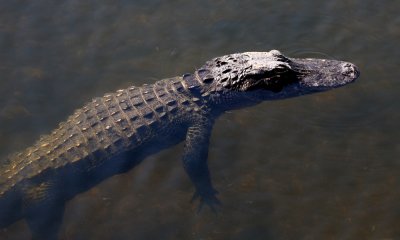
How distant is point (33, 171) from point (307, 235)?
115 inches

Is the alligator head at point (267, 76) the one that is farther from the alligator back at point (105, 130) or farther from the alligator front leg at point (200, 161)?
the alligator front leg at point (200, 161)

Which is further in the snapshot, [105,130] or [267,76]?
[267,76]

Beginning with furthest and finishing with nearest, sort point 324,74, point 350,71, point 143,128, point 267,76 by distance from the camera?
point 324,74
point 350,71
point 267,76
point 143,128

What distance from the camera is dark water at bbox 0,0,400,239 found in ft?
17.1

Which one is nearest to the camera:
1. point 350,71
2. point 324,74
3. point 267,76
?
point 267,76

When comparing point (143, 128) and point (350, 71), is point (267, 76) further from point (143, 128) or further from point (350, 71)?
point (143, 128)

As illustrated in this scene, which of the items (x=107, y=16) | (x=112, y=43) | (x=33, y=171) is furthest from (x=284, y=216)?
(x=107, y=16)

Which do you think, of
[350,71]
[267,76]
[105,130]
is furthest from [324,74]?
[105,130]

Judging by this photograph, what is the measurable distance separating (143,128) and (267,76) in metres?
1.67

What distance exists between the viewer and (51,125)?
622cm

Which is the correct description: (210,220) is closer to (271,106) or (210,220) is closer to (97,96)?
(271,106)

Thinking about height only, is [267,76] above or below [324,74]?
above

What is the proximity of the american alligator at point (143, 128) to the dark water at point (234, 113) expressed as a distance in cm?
13

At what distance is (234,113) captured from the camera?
20.7ft
